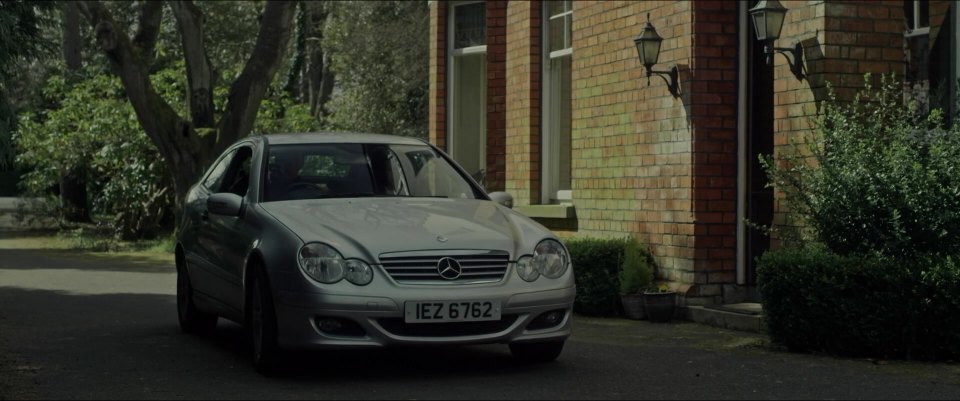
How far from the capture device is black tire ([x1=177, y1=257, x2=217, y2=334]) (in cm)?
1107

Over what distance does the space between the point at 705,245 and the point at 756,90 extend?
153 cm

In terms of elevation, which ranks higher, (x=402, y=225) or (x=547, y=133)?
(x=547, y=133)

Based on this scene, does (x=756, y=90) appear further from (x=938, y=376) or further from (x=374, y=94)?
(x=374, y=94)

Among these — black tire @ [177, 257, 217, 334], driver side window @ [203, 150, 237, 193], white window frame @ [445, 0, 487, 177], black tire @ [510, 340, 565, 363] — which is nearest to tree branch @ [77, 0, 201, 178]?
white window frame @ [445, 0, 487, 177]

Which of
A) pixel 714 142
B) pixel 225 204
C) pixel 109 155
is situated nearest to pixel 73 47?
pixel 109 155

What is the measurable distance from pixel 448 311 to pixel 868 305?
10.5ft

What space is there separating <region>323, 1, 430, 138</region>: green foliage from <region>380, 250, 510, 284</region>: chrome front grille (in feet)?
78.2

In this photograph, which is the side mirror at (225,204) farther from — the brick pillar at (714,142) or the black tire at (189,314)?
the brick pillar at (714,142)

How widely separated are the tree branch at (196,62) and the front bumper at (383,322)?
15.7 m

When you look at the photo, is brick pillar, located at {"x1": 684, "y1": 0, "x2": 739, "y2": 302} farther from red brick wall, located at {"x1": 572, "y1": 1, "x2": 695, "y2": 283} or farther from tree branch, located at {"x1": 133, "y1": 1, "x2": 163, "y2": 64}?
tree branch, located at {"x1": 133, "y1": 1, "x2": 163, "y2": 64}

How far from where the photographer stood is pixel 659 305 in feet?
41.4

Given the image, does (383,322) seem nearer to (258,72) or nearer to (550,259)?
(550,259)

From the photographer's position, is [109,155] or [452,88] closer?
[452,88]

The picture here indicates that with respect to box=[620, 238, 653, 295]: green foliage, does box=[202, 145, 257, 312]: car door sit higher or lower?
higher
